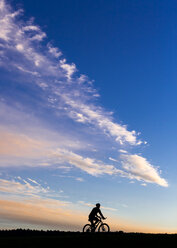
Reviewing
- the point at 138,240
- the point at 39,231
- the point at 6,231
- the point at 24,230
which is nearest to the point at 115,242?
the point at 138,240

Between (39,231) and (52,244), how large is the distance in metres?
20.3

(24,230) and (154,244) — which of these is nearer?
(154,244)

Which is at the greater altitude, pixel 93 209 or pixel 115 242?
pixel 93 209

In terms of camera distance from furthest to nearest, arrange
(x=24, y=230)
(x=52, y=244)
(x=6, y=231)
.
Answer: (x=6, y=231) < (x=24, y=230) < (x=52, y=244)

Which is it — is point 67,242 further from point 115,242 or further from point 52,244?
point 115,242

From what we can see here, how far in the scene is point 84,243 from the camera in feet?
63.3

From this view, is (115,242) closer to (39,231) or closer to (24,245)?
(24,245)

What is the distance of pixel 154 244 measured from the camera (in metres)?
18.9

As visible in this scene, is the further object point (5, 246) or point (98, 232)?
point (98, 232)

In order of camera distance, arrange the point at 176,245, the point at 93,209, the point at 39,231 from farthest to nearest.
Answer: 1. the point at 39,231
2. the point at 93,209
3. the point at 176,245

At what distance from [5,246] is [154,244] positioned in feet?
32.0

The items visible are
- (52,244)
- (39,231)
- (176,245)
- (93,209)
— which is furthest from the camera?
(39,231)

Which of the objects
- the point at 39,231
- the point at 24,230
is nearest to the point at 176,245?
the point at 39,231

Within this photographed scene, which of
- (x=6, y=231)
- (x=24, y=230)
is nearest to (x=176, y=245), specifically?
(x=24, y=230)
